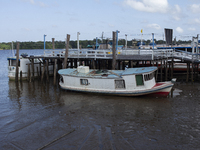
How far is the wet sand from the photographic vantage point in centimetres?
1087

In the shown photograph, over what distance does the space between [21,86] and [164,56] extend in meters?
17.7

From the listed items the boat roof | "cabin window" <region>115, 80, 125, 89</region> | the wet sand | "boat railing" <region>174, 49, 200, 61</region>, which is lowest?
the wet sand

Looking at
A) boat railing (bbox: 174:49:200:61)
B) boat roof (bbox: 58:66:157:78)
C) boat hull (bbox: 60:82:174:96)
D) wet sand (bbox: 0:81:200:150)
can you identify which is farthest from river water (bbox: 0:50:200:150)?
boat railing (bbox: 174:49:200:61)

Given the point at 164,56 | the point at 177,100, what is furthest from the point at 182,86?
the point at 177,100

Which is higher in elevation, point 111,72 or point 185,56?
point 185,56

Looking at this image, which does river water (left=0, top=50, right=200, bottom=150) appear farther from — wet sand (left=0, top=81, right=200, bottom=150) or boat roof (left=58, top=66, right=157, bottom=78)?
boat roof (left=58, top=66, right=157, bottom=78)

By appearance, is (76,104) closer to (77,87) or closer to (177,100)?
(77,87)

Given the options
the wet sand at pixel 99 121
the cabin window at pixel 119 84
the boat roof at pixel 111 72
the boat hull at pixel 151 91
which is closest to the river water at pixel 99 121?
the wet sand at pixel 99 121

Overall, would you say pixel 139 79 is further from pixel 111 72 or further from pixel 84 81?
pixel 84 81

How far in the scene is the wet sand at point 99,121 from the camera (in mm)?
10867

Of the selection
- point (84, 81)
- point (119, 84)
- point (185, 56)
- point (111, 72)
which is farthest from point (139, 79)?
point (185, 56)

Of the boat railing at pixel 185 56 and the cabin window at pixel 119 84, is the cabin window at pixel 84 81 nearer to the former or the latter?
the cabin window at pixel 119 84

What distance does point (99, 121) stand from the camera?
538 inches

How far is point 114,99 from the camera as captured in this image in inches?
747
